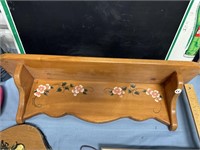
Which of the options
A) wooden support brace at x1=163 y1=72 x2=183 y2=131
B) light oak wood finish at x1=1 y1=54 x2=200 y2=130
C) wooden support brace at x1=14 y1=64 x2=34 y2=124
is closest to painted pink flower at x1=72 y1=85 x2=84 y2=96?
light oak wood finish at x1=1 y1=54 x2=200 y2=130

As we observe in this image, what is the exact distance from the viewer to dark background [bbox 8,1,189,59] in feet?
1.53

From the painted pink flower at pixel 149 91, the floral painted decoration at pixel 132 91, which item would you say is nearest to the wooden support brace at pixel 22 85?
the floral painted decoration at pixel 132 91

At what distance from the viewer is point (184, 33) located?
0.53 meters

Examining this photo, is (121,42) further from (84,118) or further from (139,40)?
(84,118)

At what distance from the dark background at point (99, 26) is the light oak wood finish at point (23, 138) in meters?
0.22

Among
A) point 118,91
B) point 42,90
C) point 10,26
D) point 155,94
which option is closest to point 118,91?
point 118,91

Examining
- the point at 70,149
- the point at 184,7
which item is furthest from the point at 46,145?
the point at 184,7

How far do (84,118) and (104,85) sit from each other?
11cm

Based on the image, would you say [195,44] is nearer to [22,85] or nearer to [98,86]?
[98,86]

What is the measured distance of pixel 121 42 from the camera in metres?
0.55

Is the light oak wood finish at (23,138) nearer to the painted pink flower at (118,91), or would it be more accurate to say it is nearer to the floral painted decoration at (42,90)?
the floral painted decoration at (42,90)

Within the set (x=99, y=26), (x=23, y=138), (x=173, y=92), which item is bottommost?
(x=23, y=138)

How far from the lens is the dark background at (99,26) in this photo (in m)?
0.47

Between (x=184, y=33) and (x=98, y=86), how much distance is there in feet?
0.88
